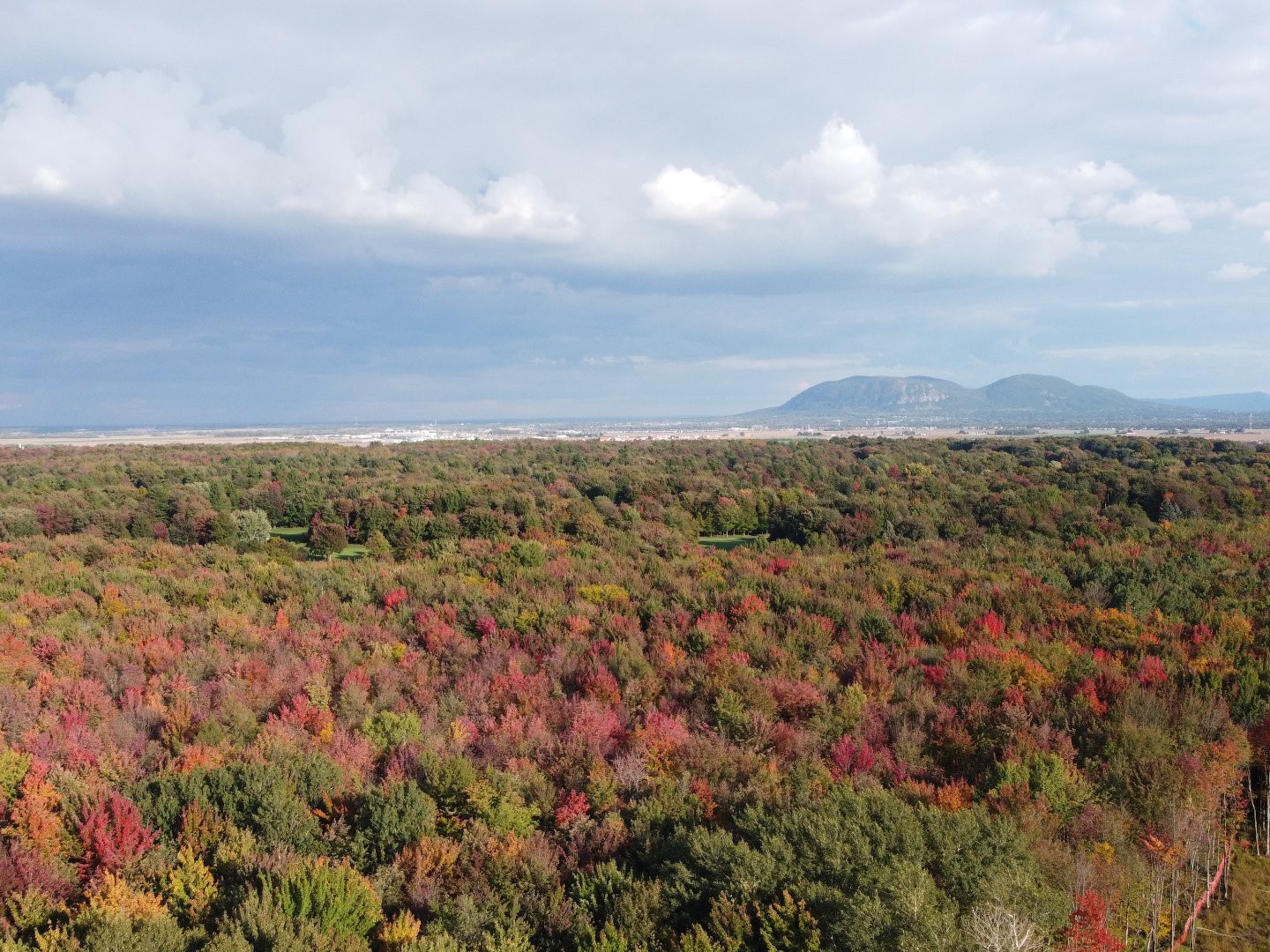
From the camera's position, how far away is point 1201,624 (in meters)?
12.1

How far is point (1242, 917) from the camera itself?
7.00 metres

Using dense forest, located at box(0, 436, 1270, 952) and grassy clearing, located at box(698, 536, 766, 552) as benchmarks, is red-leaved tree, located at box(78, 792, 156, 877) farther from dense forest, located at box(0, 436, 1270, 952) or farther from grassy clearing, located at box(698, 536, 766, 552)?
grassy clearing, located at box(698, 536, 766, 552)

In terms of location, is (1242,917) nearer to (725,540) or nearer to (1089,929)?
(1089,929)

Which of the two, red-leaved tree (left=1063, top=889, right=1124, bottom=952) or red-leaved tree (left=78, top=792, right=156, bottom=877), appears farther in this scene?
red-leaved tree (left=78, top=792, right=156, bottom=877)

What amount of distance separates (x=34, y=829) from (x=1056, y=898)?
351 inches

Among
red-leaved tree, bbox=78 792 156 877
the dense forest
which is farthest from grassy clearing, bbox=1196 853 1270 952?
red-leaved tree, bbox=78 792 156 877

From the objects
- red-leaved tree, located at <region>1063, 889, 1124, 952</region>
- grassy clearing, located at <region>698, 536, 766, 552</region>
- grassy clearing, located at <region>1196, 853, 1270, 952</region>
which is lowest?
grassy clearing, located at <region>1196, 853, 1270, 952</region>

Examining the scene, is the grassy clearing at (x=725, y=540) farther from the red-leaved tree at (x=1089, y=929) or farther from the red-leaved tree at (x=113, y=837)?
the red-leaved tree at (x=113, y=837)

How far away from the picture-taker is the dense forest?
17.7ft

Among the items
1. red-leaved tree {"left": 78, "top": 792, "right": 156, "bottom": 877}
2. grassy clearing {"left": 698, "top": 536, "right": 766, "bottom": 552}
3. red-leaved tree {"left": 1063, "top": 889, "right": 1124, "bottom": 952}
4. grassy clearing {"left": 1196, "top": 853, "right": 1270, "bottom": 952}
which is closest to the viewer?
red-leaved tree {"left": 1063, "top": 889, "right": 1124, "bottom": 952}

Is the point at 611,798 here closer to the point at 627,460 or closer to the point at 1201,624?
the point at 1201,624

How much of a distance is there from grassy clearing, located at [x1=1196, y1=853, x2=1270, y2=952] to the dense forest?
0.25 meters

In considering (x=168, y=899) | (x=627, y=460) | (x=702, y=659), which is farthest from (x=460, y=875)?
(x=627, y=460)

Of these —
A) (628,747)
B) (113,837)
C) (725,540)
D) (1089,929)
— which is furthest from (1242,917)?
(725,540)
